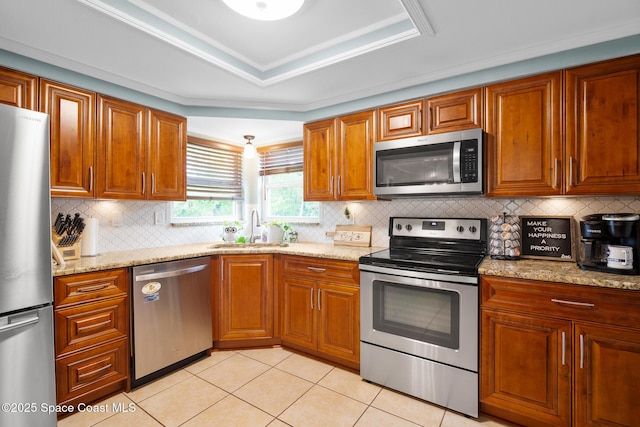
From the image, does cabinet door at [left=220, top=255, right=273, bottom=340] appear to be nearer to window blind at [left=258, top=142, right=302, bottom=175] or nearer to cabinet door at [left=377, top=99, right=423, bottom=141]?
window blind at [left=258, top=142, right=302, bottom=175]

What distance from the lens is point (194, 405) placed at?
2088mm

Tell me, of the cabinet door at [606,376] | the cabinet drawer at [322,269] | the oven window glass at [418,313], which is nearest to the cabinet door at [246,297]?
the cabinet drawer at [322,269]

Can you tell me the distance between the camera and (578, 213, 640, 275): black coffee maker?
5.65 ft

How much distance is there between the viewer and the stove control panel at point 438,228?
8.18ft

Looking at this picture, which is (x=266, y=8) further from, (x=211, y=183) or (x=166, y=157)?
(x=211, y=183)

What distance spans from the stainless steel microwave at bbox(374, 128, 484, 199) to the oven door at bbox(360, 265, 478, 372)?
0.68 meters

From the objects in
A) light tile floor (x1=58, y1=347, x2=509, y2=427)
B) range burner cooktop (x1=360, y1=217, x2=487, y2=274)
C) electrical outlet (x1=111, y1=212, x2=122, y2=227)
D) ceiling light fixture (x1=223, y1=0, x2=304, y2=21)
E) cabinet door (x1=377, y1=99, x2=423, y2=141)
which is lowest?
light tile floor (x1=58, y1=347, x2=509, y2=427)

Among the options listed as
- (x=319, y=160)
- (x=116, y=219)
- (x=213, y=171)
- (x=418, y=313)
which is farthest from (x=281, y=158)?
(x=418, y=313)

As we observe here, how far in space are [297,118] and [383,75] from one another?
1.02 m

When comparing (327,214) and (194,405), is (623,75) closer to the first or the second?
(327,214)

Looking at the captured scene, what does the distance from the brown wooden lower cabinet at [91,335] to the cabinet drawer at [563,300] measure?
251cm

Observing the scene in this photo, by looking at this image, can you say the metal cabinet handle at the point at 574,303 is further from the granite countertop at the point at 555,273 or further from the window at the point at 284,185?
the window at the point at 284,185

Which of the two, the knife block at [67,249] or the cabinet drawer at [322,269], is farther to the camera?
the cabinet drawer at [322,269]

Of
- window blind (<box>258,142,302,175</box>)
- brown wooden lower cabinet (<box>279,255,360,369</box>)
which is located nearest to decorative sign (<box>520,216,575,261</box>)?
brown wooden lower cabinet (<box>279,255,360,369</box>)
